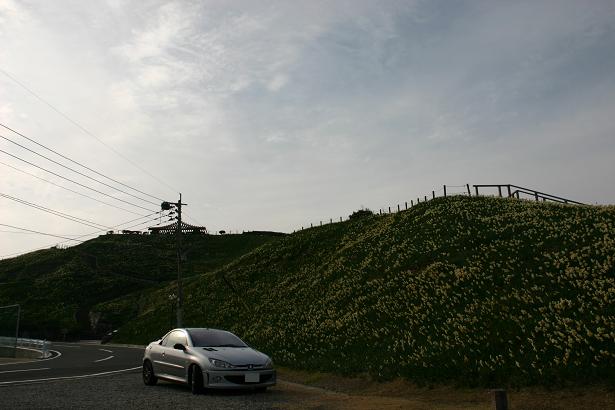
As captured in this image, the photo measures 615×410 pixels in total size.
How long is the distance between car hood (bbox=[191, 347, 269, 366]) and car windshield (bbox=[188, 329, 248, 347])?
0.47m

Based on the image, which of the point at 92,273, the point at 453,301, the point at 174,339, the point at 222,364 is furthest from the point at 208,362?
the point at 92,273

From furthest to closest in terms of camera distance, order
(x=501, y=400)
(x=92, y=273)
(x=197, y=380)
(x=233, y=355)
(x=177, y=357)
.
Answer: (x=92, y=273) < (x=177, y=357) < (x=233, y=355) < (x=197, y=380) < (x=501, y=400)

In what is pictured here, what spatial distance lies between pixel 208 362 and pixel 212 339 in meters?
1.59

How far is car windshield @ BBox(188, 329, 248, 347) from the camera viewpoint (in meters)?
14.0

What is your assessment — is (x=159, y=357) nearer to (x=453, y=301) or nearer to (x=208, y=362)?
(x=208, y=362)

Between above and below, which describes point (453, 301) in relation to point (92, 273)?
below

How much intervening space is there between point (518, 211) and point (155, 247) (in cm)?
8487

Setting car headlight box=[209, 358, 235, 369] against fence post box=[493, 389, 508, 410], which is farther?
car headlight box=[209, 358, 235, 369]

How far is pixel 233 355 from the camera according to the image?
13.1m

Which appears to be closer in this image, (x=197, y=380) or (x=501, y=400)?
(x=501, y=400)

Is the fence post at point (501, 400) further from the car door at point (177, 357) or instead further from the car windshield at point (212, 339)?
the car door at point (177, 357)

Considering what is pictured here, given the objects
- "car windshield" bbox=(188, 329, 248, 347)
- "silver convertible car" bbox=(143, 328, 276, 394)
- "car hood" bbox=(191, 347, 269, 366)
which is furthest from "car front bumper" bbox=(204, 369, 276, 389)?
"car windshield" bbox=(188, 329, 248, 347)

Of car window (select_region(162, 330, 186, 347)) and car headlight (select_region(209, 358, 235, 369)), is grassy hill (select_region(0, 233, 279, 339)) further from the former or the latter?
car headlight (select_region(209, 358, 235, 369))

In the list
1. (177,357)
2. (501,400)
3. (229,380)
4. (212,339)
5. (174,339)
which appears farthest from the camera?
(174,339)
